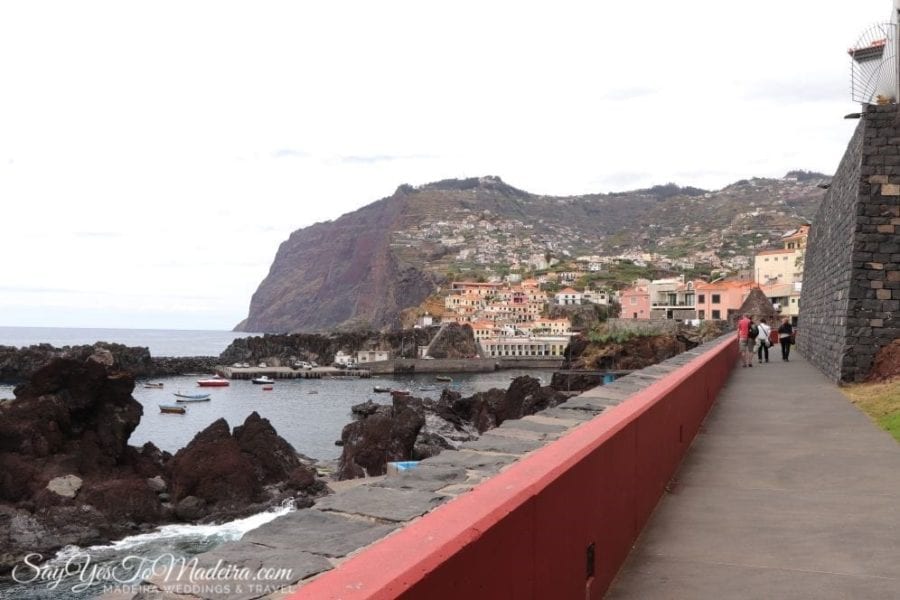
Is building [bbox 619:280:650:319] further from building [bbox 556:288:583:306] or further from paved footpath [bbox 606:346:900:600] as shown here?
paved footpath [bbox 606:346:900:600]

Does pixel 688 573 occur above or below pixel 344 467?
above

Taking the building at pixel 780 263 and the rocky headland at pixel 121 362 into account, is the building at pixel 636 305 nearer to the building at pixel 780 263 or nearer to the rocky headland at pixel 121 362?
the building at pixel 780 263

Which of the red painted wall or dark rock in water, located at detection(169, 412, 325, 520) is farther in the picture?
dark rock in water, located at detection(169, 412, 325, 520)

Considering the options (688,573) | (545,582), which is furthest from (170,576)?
(688,573)

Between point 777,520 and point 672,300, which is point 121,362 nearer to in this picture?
point 672,300

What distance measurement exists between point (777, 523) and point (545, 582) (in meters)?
3.11

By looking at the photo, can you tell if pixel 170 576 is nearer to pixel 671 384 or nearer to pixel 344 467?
pixel 671 384

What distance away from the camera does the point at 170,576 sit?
2297mm

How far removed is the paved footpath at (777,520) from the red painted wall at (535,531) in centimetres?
26

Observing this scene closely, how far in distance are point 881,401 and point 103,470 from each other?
24.4 metres

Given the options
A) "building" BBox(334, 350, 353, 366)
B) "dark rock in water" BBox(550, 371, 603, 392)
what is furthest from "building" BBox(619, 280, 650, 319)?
"dark rock in water" BBox(550, 371, 603, 392)

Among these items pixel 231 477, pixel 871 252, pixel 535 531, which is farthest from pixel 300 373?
pixel 535 531

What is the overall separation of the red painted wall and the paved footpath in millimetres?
261

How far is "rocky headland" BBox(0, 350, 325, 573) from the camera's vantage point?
72.3ft
